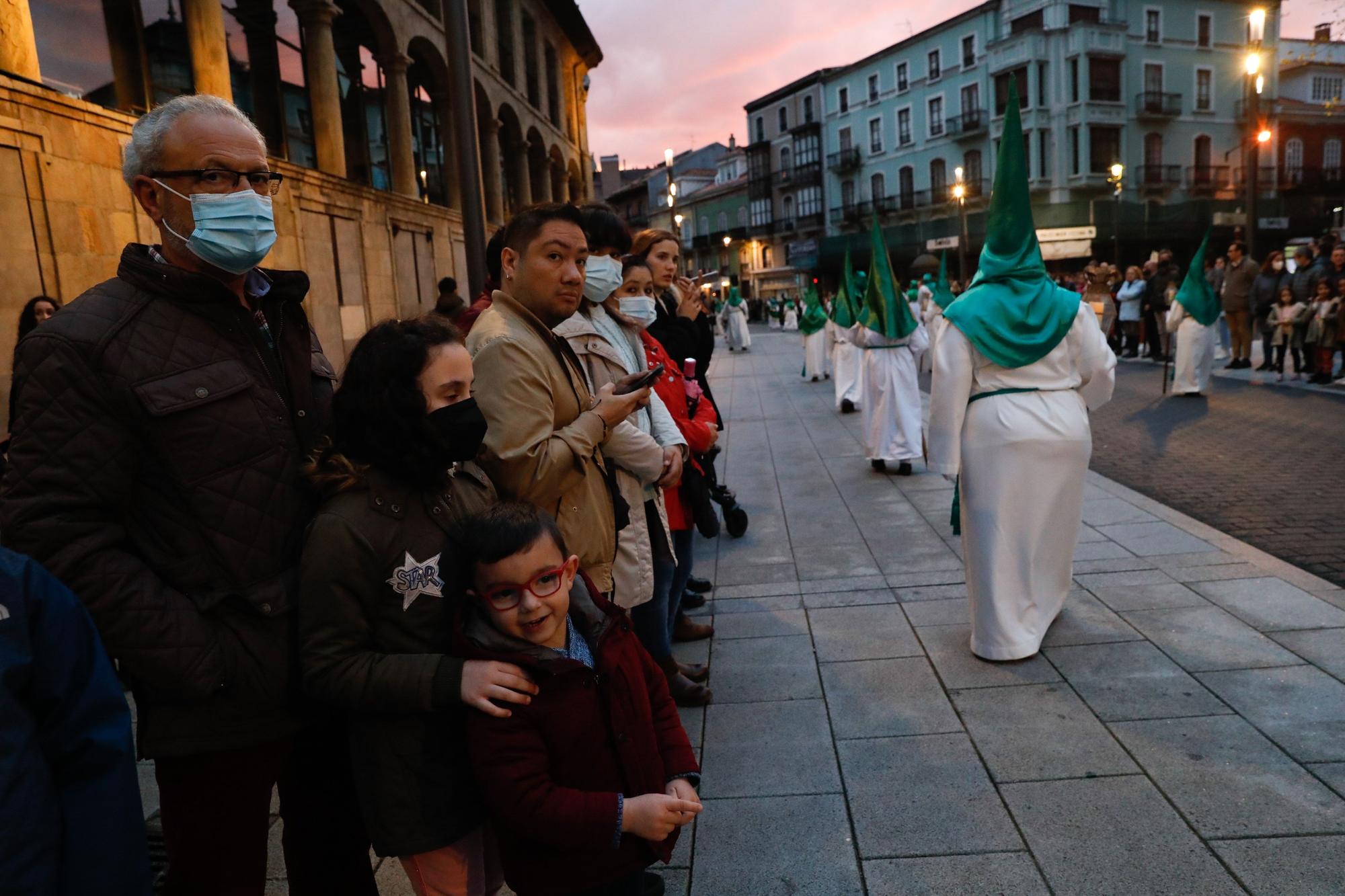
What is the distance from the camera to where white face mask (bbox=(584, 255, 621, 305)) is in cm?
373

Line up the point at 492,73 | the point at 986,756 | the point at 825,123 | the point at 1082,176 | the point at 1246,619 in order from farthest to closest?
the point at 825,123 → the point at 1082,176 → the point at 492,73 → the point at 1246,619 → the point at 986,756

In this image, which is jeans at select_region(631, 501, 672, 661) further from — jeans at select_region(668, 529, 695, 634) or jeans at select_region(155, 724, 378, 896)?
jeans at select_region(155, 724, 378, 896)

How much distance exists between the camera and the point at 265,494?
1878mm

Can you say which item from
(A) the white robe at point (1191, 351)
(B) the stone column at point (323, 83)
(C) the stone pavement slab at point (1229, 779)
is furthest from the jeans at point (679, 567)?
(A) the white robe at point (1191, 351)

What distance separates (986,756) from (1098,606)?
6.09ft

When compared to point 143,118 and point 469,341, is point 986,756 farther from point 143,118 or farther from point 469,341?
point 143,118

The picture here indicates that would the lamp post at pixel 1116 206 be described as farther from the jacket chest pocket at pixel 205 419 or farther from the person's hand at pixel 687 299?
the jacket chest pocket at pixel 205 419

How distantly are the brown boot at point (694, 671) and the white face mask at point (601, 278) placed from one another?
5.58 feet

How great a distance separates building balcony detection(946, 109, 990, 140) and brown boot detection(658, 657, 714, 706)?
50.9 meters

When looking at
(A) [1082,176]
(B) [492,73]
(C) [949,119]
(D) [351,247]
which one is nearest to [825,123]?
(C) [949,119]

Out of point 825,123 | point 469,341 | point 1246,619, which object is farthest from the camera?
point 825,123

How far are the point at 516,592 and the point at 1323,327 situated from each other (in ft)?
48.7

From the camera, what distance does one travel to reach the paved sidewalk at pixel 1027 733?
276cm

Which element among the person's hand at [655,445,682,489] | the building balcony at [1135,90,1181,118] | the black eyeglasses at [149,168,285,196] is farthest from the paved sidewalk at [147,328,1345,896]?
the building balcony at [1135,90,1181,118]
